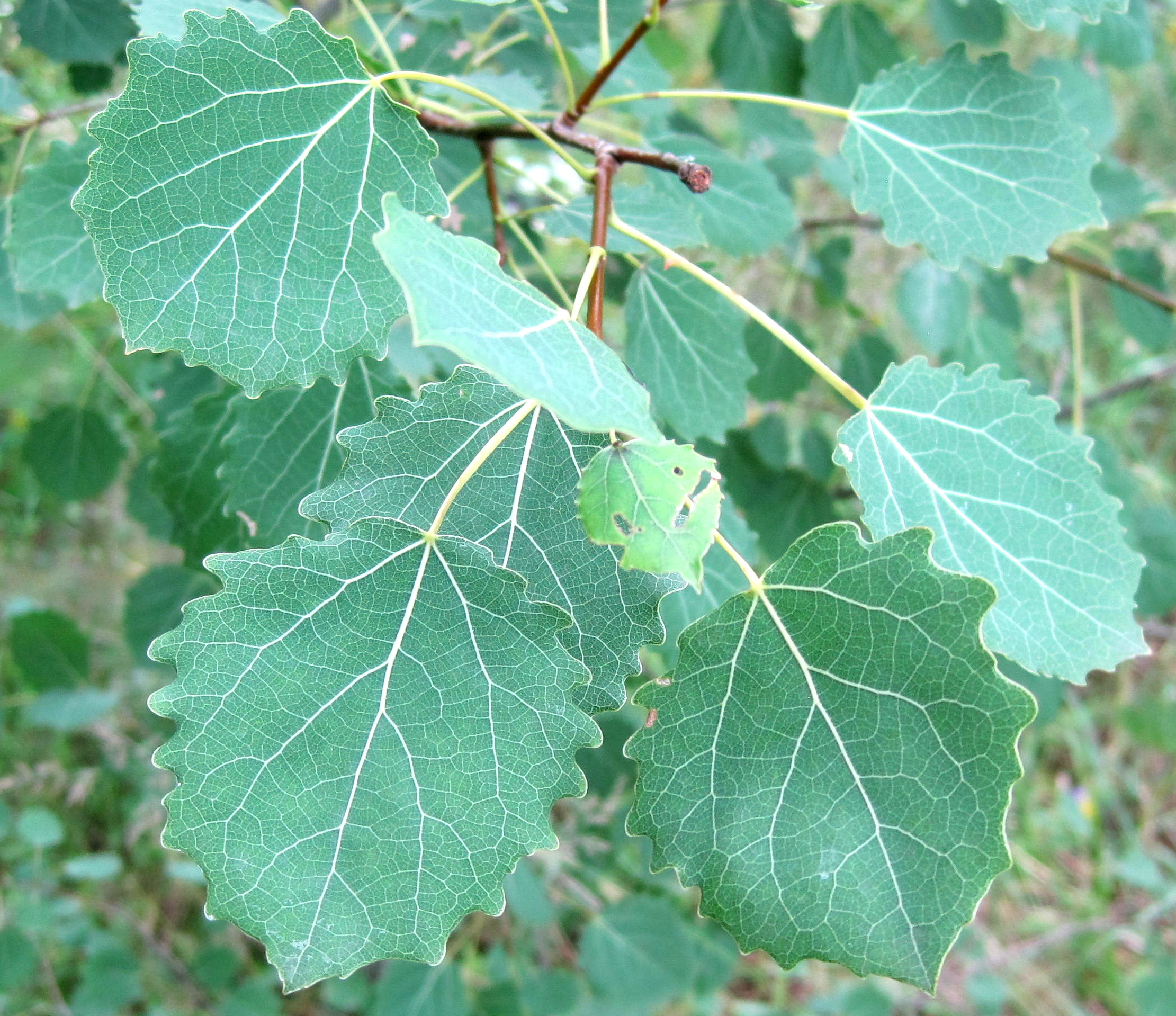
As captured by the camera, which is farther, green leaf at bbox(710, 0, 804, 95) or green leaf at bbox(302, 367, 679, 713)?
green leaf at bbox(710, 0, 804, 95)

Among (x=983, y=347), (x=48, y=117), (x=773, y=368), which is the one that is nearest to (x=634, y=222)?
(x=773, y=368)

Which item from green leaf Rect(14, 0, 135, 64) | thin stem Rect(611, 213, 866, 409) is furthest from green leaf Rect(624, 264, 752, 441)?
green leaf Rect(14, 0, 135, 64)

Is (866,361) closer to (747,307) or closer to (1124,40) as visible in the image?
(1124,40)

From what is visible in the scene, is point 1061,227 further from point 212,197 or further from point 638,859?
point 638,859

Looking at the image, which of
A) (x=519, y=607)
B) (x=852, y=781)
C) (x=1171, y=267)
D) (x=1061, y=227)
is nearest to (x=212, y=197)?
(x=519, y=607)

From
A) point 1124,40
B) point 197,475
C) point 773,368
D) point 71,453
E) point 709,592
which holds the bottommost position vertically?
point 71,453

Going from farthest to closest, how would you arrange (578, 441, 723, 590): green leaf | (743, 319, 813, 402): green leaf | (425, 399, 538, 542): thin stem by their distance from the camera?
(743, 319, 813, 402): green leaf, (425, 399, 538, 542): thin stem, (578, 441, 723, 590): green leaf

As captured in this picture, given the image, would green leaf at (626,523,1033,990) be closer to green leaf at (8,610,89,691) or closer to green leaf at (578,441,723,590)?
green leaf at (578,441,723,590)
